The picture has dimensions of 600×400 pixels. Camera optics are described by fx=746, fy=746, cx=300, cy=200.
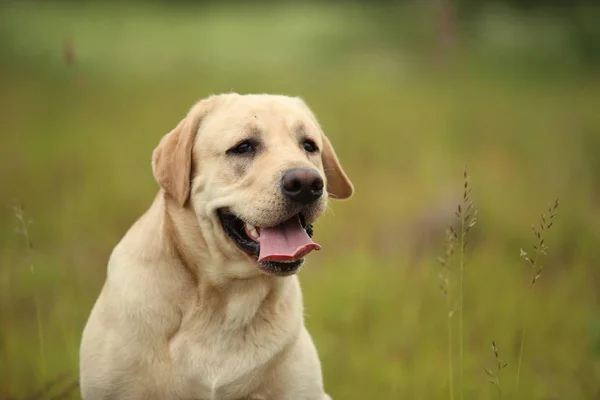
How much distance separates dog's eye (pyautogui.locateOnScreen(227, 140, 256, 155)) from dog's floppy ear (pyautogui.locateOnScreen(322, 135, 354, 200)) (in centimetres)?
58

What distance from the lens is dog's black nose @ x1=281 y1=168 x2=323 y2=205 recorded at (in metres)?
3.23

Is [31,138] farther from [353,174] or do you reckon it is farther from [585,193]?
[585,193]

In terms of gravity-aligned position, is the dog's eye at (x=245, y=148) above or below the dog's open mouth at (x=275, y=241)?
above

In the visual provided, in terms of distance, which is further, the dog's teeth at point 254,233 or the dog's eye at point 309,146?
the dog's eye at point 309,146

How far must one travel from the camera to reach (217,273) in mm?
3494

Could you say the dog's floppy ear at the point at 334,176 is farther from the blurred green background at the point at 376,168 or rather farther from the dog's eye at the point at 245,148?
the blurred green background at the point at 376,168

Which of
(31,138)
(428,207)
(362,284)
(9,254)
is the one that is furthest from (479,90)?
(9,254)

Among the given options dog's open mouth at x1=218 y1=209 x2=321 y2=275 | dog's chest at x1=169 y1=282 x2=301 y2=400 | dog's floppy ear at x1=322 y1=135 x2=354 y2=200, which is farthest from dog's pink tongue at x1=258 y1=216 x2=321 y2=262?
dog's floppy ear at x1=322 y1=135 x2=354 y2=200

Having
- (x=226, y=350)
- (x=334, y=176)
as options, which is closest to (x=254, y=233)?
(x=226, y=350)

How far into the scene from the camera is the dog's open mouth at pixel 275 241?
10.7 ft

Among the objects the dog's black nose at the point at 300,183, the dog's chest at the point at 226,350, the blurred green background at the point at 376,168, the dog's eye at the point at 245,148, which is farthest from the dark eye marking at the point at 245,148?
the blurred green background at the point at 376,168

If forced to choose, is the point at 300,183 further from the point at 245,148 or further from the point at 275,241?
the point at 245,148

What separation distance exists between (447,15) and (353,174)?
5752mm

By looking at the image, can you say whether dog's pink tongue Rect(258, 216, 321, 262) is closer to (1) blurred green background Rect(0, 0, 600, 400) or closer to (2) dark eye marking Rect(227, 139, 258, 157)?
(2) dark eye marking Rect(227, 139, 258, 157)
